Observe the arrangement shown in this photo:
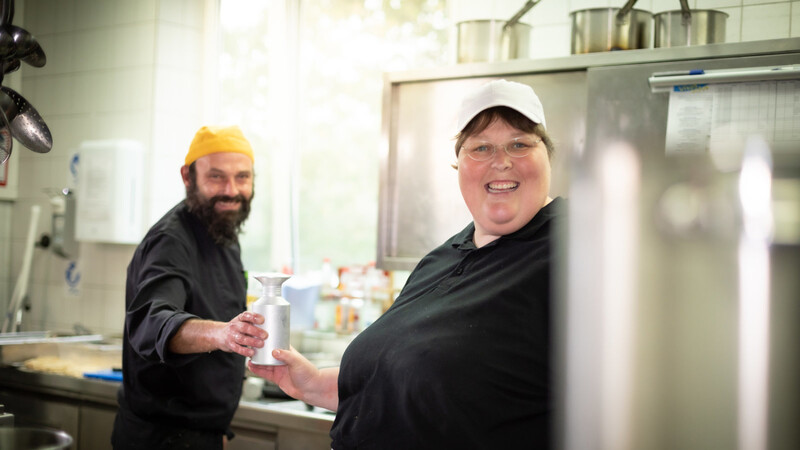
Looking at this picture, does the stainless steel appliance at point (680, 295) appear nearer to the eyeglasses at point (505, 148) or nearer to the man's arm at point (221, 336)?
the eyeglasses at point (505, 148)

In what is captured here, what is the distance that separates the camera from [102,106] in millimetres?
4059

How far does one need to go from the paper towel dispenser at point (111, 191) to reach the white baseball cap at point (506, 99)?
2.78 metres

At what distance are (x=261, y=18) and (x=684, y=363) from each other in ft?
12.7

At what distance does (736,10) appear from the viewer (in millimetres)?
2613

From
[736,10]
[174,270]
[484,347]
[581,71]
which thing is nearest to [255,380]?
[174,270]

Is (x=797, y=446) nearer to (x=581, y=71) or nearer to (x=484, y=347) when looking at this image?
(x=484, y=347)

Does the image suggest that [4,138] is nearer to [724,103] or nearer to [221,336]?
[221,336]

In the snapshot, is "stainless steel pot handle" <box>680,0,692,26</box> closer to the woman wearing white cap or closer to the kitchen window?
the woman wearing white cap

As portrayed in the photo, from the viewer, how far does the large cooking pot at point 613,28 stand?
242 cm

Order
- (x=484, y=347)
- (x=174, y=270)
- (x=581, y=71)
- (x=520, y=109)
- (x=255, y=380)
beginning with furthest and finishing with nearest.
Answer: (x=255, y=380) < (x=581, y=71) < (x=174, y=270) < (x=520, y=109) < (x=484, y=347)

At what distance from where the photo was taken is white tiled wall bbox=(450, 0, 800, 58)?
255cm

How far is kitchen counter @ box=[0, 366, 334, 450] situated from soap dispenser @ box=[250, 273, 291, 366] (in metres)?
Result: 1.14

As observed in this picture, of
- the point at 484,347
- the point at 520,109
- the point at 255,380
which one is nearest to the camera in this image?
the point at 484,347

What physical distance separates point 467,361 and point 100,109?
3.49 m
